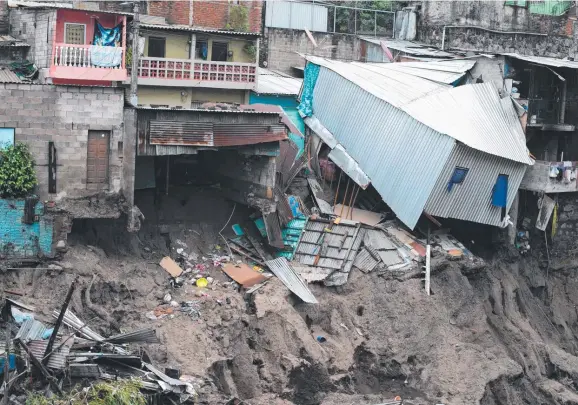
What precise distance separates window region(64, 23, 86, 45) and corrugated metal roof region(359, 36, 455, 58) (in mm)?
11402

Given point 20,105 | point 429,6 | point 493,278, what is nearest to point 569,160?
point 493,278

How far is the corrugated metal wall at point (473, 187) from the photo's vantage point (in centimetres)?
2777

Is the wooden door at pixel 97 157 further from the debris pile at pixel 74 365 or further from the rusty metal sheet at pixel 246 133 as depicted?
the debris pile at pixel 74 365

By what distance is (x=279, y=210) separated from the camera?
28109 mm

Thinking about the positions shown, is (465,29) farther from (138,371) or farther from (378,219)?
(138,371)

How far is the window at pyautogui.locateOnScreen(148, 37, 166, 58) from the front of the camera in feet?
99.3

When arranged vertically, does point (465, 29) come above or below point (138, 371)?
above

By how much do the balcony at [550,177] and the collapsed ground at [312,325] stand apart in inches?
109

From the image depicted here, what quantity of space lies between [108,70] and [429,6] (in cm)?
1436

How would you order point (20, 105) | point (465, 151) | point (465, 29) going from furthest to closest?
point (465, 29) → point (465, 151) → point (20, 105)

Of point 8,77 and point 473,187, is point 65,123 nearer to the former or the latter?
point 8,77

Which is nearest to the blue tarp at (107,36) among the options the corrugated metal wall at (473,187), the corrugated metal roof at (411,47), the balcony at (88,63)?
the balcony at (88,63)

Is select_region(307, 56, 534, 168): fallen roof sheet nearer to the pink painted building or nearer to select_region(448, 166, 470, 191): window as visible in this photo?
select_region(448, 166, 470, 191): window

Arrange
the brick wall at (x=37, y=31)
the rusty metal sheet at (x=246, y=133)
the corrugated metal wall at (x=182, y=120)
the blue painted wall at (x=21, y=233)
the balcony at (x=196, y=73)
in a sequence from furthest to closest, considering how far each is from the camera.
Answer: the balcony at (x=196, y=73) < the rusty metal sheet at (x=246, y=133) < the brick wall at (x=37, y=31) < the corrugated metal wall at (x=182, y=120) < the blue painted wall at (x=21, y=233)
